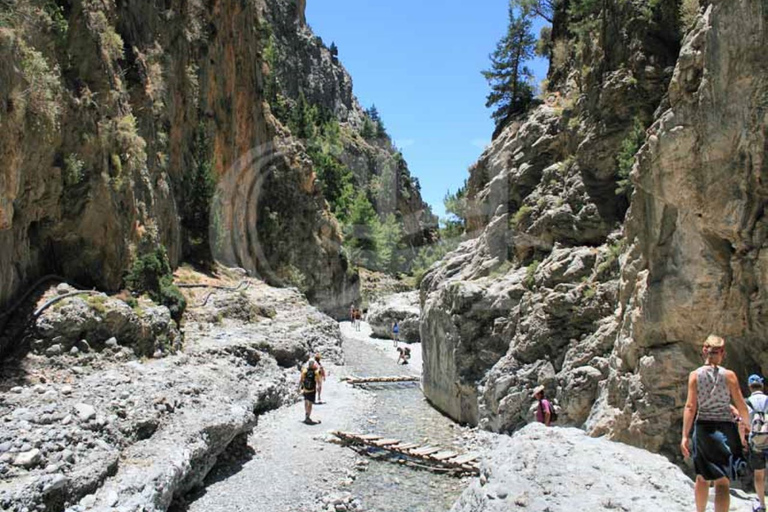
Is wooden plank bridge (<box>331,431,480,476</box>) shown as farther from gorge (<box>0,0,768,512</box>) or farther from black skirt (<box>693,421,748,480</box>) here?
black skirt (<box>693,421,748,480</box>)

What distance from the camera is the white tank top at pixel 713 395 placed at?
5.88 metres

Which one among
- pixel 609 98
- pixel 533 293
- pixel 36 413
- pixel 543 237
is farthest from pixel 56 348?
pixel 609 98

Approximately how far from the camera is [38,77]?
15398mm

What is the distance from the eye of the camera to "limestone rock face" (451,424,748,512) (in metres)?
6.96

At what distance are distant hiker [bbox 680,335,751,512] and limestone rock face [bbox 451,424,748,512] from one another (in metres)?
1.00

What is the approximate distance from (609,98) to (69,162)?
61.1 feet

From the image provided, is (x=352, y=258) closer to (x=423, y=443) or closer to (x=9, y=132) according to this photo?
(x=423, y=443)

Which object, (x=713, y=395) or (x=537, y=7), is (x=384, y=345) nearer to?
(x=537, y=7)

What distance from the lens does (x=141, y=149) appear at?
25.3 metres

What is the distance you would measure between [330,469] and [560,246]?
10635 millimetres

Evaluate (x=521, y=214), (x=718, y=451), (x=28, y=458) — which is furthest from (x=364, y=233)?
(x=718, y=451)

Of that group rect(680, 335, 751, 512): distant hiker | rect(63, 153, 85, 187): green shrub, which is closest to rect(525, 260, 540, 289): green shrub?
rect(680, 335, 751, 512): distant hiker

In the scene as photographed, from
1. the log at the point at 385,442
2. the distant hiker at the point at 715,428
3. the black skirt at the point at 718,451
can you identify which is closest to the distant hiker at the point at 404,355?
the log at the point at 385,442

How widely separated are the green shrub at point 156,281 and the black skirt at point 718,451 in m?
21.5
